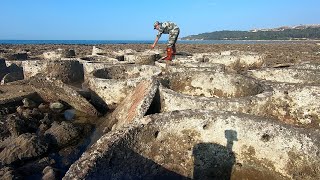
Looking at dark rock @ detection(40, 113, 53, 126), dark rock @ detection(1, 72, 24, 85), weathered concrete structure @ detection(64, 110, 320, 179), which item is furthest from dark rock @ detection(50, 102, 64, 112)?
weathered concrete structure @ detection(64, 110, 320, 179)

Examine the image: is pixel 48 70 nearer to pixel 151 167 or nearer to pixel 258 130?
pixel 151 167

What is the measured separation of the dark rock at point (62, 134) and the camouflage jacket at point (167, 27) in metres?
6.93

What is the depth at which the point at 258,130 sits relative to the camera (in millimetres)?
5203

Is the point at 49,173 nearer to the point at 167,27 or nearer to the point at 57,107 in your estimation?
the point at 57,107

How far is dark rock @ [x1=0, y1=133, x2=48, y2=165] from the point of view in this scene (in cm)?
680

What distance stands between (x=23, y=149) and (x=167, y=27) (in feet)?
28.5

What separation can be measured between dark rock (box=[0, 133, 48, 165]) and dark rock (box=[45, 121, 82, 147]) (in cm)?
38

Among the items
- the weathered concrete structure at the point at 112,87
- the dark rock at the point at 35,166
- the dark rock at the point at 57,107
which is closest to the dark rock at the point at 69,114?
the dark rock at the point at 57,107

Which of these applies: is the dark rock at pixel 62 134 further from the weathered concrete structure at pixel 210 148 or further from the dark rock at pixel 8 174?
the weathered concrete structure at pixel 210 148

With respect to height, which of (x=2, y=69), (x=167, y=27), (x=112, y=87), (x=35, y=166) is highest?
(x=167, y=27)

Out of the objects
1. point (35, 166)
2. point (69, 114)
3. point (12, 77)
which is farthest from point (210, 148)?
point (12, 77)

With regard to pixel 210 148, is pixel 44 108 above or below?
below

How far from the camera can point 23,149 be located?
7.04m

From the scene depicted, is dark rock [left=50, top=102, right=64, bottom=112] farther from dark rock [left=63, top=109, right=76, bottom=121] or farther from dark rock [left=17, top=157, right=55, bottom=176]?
dark rock [left=17, top=157, right=55, bottom=176]
